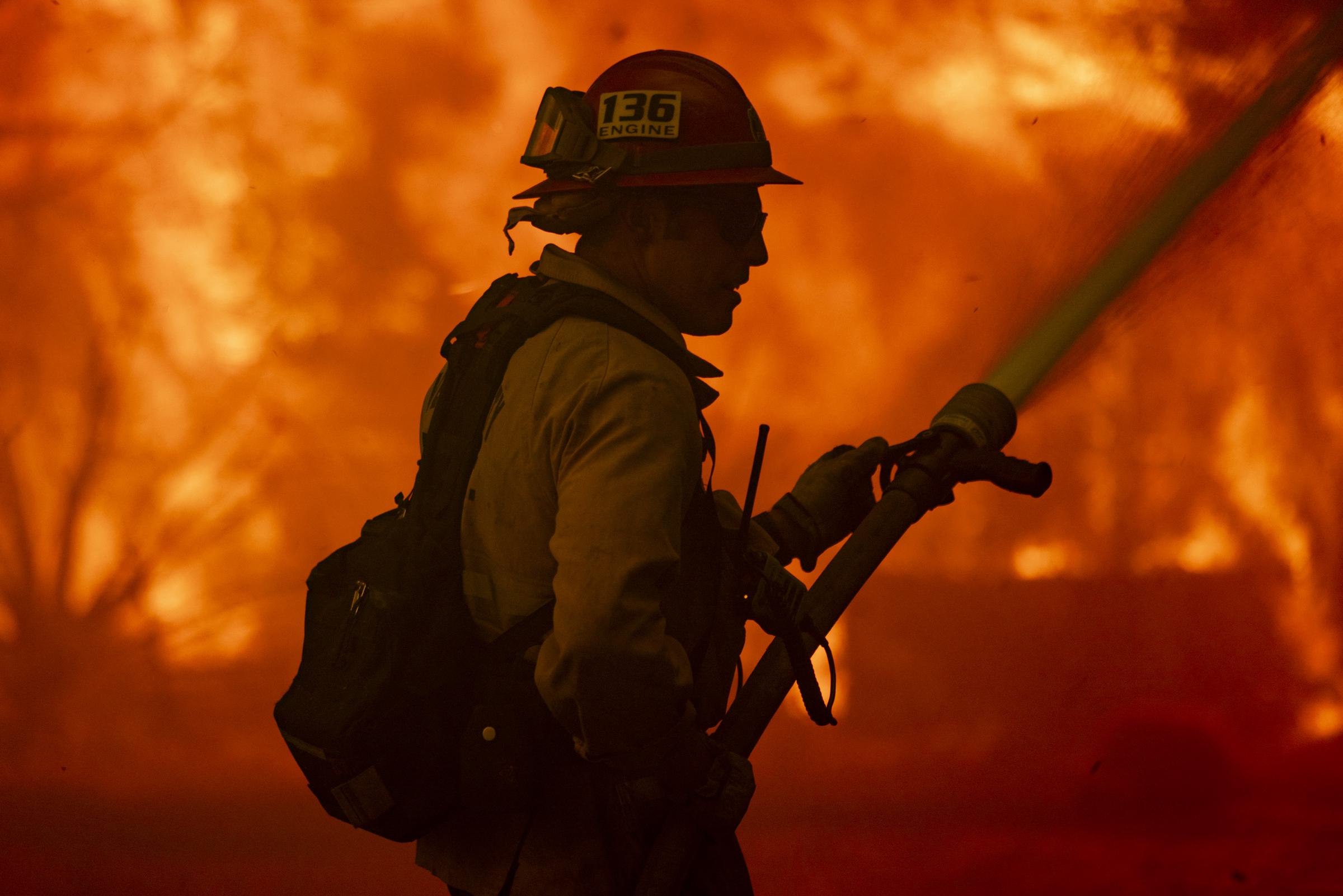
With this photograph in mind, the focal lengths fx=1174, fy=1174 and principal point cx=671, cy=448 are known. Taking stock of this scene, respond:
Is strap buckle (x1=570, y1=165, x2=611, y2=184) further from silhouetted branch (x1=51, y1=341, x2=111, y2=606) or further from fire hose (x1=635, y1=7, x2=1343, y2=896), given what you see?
silhouetted branch (x1=51, y1=341, x2=111, y2=606)

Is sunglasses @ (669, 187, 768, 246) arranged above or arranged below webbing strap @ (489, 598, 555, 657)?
above

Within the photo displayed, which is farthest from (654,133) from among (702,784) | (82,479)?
(82,479)

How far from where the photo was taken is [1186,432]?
3285 mm

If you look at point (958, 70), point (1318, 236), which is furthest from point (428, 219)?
point (1318, 236)

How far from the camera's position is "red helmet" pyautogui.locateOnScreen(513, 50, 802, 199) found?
5.13 ft

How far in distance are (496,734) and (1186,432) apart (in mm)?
2481

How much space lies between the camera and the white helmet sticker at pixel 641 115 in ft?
5.17

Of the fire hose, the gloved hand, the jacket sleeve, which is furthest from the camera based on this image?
the gloved hand

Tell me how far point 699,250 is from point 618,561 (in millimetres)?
513

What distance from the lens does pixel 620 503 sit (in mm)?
1304

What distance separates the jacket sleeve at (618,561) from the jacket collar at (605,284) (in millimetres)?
151

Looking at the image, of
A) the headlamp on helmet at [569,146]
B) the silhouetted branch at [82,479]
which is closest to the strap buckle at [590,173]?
the headlamp on helmet at [569,146]

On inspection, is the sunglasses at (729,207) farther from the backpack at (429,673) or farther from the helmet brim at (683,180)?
the backpack at (429,673)

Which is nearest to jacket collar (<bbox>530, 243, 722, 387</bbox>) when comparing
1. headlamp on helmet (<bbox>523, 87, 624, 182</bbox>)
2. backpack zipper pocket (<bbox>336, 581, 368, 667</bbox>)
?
headlamp on helmet (<bbox>523, 87, 624, 182</bbox>)
